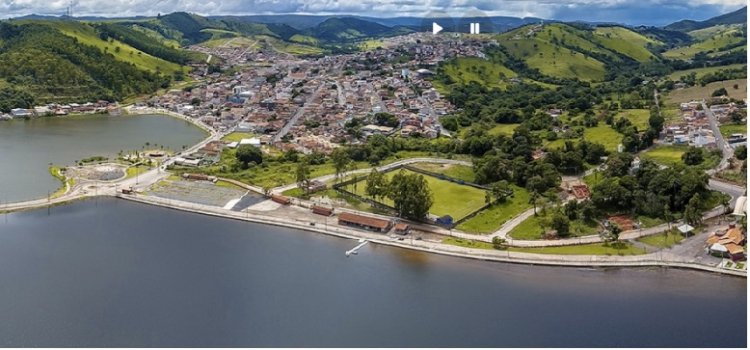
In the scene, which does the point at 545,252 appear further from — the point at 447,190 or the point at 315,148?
the point at 315,148

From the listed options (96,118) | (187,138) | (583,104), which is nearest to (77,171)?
(187,138)

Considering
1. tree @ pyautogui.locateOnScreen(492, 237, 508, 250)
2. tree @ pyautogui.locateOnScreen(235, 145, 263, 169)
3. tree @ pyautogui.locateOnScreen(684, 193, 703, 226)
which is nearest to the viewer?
tree @ pyautogui.locateOnScreen(492, 237, 508, 250)

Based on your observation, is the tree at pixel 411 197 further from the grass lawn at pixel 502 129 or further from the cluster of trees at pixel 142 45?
the cluster of trees at pixel 142 45

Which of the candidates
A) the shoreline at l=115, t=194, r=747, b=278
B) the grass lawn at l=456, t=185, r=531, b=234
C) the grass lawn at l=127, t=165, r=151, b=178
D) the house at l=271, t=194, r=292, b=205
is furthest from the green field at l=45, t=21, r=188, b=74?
the shoreline at l=115, t=194, r=747, b=278

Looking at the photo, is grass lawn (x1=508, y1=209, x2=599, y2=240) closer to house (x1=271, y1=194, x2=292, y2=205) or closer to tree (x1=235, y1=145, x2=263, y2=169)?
house (x1=271, y1=194, x2=292, y2=205)

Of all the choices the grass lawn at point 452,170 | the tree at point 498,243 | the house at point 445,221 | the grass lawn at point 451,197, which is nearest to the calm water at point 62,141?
the grass lawn at point 451,197

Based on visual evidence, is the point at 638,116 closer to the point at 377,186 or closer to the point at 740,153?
the point at 740,153

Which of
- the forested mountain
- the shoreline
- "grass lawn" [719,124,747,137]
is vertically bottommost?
the shoreline
